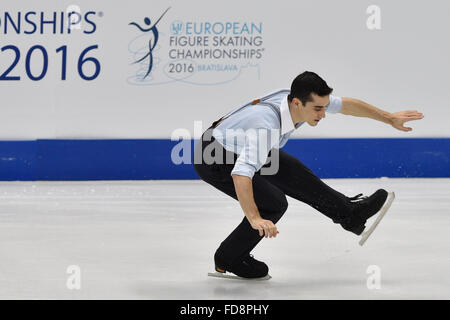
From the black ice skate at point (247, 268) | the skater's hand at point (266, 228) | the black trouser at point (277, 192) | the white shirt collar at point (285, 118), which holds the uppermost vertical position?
the white shirt collar at point (285, 118)

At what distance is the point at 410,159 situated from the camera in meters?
8.34

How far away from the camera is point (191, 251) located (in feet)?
11.2

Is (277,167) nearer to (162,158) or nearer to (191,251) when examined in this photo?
(191,251)

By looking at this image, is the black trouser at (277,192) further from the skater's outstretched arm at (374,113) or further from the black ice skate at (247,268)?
the skater's outstretched arm at (374,113)

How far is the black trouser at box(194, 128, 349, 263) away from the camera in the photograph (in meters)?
2.67

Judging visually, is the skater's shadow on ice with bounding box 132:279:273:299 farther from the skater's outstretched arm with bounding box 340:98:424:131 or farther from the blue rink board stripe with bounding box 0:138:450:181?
the blue rink board stripe with bounding box 0:138:450:181

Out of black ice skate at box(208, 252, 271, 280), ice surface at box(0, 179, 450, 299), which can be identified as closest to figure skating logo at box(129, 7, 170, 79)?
ice surface at box(0, 179, 450, 299)

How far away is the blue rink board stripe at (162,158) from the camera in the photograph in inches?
323

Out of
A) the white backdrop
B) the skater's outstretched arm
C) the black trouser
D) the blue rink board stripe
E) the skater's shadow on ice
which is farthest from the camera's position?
the white backdrop

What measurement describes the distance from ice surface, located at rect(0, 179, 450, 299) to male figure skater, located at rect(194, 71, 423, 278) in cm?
15

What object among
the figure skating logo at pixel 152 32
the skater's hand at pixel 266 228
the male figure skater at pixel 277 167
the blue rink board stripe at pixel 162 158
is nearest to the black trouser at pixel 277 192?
the male figure skater at pixel 277 167

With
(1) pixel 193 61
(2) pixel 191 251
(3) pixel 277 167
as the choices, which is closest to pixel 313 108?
(3) pixel 277 167

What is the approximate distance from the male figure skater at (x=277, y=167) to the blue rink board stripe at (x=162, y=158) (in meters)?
5.42

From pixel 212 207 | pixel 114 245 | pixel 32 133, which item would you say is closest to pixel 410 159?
pixel 212 207
